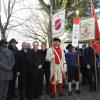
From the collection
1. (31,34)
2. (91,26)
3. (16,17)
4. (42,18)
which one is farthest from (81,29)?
(31,34)

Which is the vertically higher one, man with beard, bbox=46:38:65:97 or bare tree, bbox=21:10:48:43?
bare tree, bbox=21:10:48:43

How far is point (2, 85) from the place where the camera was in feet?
38.1

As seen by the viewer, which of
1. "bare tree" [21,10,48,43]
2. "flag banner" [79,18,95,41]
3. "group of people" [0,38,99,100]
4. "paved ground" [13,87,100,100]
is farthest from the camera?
"bare tree" [21,10,48,43]

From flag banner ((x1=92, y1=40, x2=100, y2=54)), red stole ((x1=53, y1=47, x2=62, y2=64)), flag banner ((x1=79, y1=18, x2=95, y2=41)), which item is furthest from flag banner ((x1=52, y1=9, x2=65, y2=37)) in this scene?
flag banner ((x1=92, y1=40, x2=100, y2=54))

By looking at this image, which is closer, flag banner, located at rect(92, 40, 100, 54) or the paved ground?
the paved ground

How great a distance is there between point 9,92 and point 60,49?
2334mm

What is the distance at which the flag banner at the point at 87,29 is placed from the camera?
48.9 feet

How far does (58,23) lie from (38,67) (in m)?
1.60

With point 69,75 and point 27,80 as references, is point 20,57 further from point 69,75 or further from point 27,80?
point 69,75

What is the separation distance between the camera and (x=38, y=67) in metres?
12.4

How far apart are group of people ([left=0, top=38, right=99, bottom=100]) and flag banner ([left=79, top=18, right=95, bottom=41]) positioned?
47 centimetres

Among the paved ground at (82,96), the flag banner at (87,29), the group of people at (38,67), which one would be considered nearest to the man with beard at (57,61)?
the group of people at (38,67)

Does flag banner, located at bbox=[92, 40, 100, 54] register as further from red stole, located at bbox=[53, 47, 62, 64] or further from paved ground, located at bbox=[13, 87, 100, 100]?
red stole, located at bbox=[53, 47, 62, 64]

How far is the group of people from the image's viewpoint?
38.3ft
